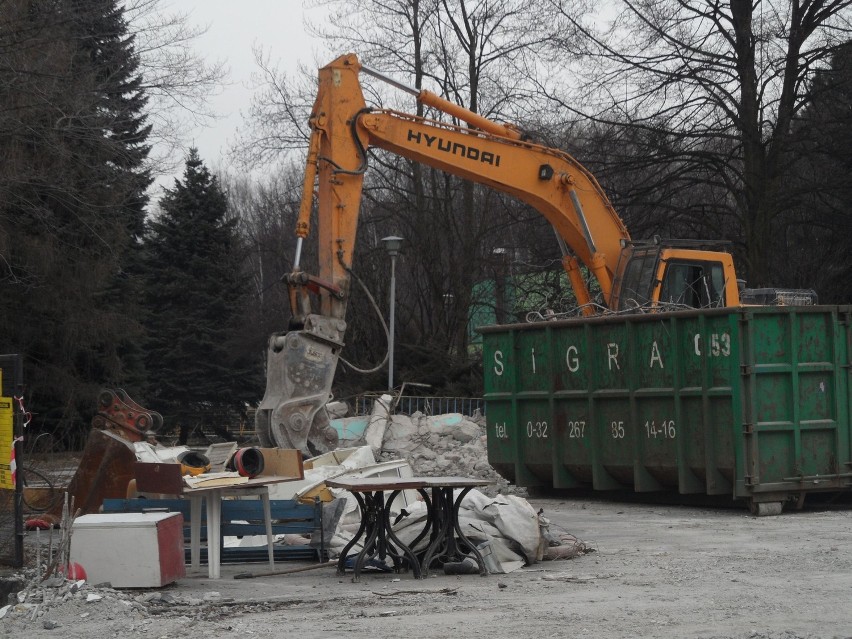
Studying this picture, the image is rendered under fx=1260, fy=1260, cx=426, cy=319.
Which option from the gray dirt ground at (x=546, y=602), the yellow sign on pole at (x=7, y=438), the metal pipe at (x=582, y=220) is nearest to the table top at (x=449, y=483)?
the gray dirt ground at (x=546, y=602)

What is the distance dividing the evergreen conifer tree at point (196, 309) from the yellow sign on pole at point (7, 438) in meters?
34.4

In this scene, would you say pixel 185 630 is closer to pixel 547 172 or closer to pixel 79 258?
pixel 547 172

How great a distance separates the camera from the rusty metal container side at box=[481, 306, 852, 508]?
14.3m

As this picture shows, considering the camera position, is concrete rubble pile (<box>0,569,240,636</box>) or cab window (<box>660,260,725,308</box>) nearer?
concrete rubble pile (<box>0,569,240,636</box>)

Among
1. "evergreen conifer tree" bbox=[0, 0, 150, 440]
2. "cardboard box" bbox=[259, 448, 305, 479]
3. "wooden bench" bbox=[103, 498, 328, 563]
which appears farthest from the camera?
"evergreen conifer tree" bbox=[0, 0, 150, 440]

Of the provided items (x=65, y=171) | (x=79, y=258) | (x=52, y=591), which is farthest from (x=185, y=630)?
(x=79, y=258)

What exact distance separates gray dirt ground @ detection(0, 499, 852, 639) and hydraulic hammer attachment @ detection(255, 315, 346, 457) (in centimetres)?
482

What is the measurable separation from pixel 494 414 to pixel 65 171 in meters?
9.32

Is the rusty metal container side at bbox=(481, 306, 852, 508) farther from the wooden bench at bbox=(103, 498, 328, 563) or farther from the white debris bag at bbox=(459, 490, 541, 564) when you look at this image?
the wooden bench at bbox=(103, 498, 328, 563)

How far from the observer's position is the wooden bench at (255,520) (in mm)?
10969

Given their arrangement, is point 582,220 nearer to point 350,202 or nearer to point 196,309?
point 350,202

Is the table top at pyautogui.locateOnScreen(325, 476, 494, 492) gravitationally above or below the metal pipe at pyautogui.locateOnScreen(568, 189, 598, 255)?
below

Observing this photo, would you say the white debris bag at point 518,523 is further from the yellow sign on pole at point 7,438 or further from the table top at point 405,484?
the yellow sign on pole at point 7,438

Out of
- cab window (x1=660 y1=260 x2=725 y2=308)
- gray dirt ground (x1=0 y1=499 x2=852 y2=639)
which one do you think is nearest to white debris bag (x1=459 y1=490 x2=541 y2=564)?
gray dirt ground (x1=0 y1=499 x2=852 y2=639)
